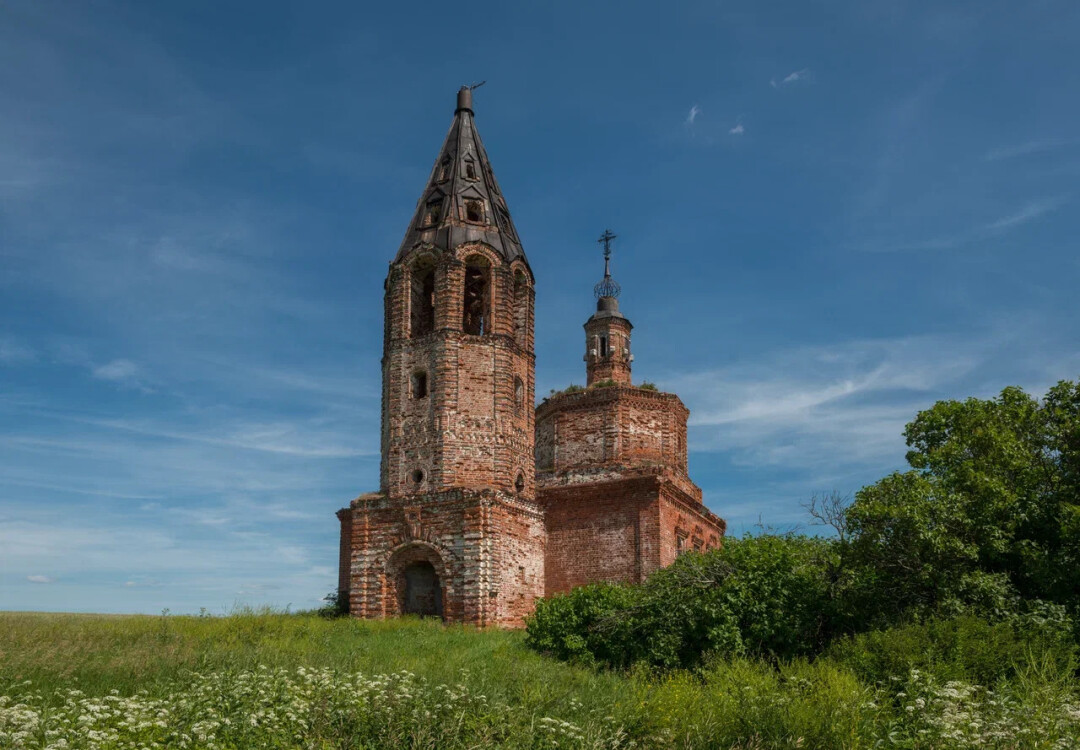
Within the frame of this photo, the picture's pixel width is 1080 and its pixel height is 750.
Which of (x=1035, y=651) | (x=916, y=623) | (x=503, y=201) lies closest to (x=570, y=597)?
(x=916, y=623)

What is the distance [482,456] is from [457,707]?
12.9m

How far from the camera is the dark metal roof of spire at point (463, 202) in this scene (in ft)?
81.9

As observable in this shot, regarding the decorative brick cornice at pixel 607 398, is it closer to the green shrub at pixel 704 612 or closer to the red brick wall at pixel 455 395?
the red brick wall at pixel 455 395

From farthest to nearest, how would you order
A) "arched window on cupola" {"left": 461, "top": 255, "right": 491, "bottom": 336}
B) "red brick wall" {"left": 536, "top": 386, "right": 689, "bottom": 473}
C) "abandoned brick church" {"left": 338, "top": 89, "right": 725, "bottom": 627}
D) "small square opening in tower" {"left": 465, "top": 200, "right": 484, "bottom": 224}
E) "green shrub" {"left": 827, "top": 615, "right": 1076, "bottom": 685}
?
1. "red brick wall" {"left": 536, "top": 386, "right": 689, "bottom": 473}
2. "small square opening in tower" {"left": 465, "top": 200, "right": 484, "bottom": 224}
3. "arched window on cupola" {"left": 461, "top": 255, "right": 491, "bottom": 336}
4. "abandoned brick church" {"left": 338, "top": 89, "right": 725, "bottom": 627}
5. "green shrub" {"left": 827, "top": 615, "right": 1076, "bottom": 685}

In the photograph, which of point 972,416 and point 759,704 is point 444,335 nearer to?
point 972,416

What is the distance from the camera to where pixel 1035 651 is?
1255 cm

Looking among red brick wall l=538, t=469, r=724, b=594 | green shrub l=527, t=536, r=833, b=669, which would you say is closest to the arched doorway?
green shrub l=527, t=536, r=833, b=669

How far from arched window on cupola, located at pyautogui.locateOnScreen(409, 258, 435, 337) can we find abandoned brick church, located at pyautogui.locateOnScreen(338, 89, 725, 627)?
41 millimetres

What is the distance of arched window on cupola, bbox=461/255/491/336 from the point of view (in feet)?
80.9

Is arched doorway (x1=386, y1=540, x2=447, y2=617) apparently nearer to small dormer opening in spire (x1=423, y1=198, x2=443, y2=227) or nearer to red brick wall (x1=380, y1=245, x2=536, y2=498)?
red brick wall (x1=380, y1=245, x2=536, y2=498)

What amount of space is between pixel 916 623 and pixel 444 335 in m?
13.4

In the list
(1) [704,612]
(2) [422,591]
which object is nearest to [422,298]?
(2) [422,591]

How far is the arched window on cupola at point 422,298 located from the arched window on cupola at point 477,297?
36.4 inches

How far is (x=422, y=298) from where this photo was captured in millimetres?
25516
